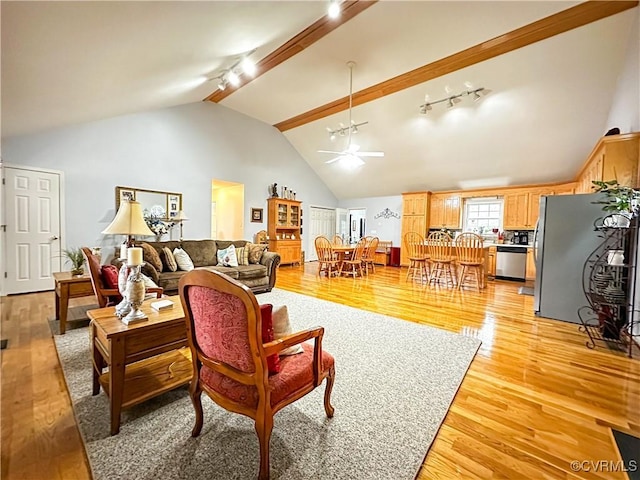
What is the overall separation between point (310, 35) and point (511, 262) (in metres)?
6.40

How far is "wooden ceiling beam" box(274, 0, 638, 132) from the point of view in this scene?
3269 mm

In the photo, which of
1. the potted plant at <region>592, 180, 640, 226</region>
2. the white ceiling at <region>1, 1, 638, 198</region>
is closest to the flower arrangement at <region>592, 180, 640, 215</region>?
the potted plant at <region>592, 180, 640, 226</region>

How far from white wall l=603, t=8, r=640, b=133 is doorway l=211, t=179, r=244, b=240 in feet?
23.3

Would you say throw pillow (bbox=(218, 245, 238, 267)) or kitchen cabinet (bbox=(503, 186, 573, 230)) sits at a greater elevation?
kitchen cabinet (bbox=(503, 186, 573, 230))

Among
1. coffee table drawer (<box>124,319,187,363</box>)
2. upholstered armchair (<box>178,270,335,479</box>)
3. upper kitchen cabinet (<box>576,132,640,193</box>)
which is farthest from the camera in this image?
upper kitchen cabinet (<box>576,132,640,193</box>)

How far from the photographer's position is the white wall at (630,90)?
10.4ft

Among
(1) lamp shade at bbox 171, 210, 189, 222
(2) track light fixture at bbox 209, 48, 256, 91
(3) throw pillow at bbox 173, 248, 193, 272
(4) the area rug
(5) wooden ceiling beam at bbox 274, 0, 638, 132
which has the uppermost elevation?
(5) wooden ceiling beam at bbox 274, 0, 638, 132

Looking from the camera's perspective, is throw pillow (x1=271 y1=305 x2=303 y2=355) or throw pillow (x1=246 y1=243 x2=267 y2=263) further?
throw pillow (x1=246 y1=243 x2=267 y2=263)

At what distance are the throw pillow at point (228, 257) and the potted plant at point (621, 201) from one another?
4.81m

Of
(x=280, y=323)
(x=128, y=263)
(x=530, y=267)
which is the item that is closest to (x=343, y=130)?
(x=530, y=267)

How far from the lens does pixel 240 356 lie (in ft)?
3.94

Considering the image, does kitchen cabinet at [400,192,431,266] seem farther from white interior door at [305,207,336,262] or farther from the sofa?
the sofa

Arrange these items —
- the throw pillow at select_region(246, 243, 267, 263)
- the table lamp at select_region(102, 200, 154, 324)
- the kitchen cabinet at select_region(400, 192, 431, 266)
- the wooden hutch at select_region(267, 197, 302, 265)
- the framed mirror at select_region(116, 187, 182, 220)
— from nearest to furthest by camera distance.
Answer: the table lamp at select_region(102, 200, 154, 324) < the throw pillow at select_region(246, 243, 267, 263) < the framed mirror at select_region(116, 187, 182, 220) < the wooden hutch at select_region(267, 197, 302, 265) < the kitchen cabinet at select_region(400, 192, 431, 266)

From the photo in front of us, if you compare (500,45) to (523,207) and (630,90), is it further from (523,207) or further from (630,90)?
(523,207)
